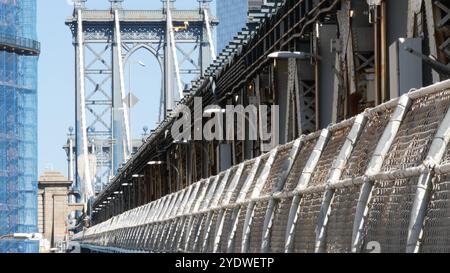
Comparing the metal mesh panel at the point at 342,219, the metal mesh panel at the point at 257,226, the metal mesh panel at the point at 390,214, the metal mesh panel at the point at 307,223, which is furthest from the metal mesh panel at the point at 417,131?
the metal mesh panel at the point at 257,226

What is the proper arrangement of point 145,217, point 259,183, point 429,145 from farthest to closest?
point 145,217 < point 259,183 < point 429,145

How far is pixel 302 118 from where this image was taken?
33.5 m

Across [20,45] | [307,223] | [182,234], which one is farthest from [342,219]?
[20,45]

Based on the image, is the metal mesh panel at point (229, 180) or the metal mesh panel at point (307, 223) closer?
the metal mesh panel at point (307, 223)

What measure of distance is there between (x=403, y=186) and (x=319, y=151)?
462 centimetres

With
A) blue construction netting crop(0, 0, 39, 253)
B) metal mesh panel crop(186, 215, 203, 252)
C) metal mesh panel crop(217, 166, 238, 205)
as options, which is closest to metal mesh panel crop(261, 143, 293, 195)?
metal mesh panel crop(217, 166, 238, 205)

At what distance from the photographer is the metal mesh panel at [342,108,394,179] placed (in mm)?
13359

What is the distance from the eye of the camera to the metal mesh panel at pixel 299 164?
1750 cm

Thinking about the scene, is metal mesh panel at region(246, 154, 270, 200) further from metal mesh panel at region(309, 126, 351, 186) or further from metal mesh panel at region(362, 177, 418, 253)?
metal mesh panel at region(362, 177, 418, 253)

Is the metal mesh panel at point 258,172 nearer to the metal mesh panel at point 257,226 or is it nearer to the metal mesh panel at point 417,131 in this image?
the metal mesh panel at point 257,226

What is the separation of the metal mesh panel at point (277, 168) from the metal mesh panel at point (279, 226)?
3.84 feet

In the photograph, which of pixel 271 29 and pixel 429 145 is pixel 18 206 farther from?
pixel 429 145

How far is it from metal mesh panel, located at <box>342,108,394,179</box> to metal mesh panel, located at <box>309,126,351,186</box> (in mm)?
1015
